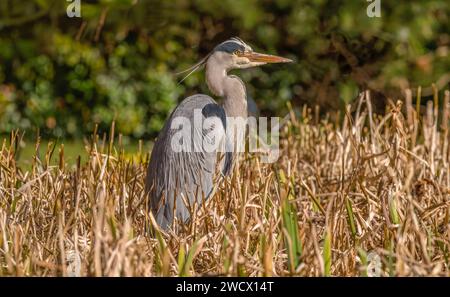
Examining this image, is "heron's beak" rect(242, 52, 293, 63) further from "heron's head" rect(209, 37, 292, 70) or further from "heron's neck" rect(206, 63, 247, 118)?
"heron's neck" rect(206, 63, 247, 118)

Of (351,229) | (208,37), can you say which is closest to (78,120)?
(208,37)

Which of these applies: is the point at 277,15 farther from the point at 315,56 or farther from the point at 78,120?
Answer: the point at 78,120

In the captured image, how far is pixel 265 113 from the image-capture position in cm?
858

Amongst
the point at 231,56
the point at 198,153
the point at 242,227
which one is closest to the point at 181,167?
the point at 198,153

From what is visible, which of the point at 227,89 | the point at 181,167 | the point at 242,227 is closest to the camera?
the point at 242,227

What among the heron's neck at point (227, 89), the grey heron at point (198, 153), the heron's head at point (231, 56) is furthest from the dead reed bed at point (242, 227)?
the heron's head at point (231, 56)

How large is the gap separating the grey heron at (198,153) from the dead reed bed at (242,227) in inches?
4.7

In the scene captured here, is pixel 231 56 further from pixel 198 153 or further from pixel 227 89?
pixel 198 153

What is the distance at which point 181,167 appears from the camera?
485cm

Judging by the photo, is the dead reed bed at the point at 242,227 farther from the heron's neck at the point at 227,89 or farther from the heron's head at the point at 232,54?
the heron's head at the point at 232,54

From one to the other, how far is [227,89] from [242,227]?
1.82 meters

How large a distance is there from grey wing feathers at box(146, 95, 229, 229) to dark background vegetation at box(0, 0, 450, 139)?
3098 millimetres

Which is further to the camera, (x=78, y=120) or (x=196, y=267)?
(x=78, y=120)

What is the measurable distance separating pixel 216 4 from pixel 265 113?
1.09 m
